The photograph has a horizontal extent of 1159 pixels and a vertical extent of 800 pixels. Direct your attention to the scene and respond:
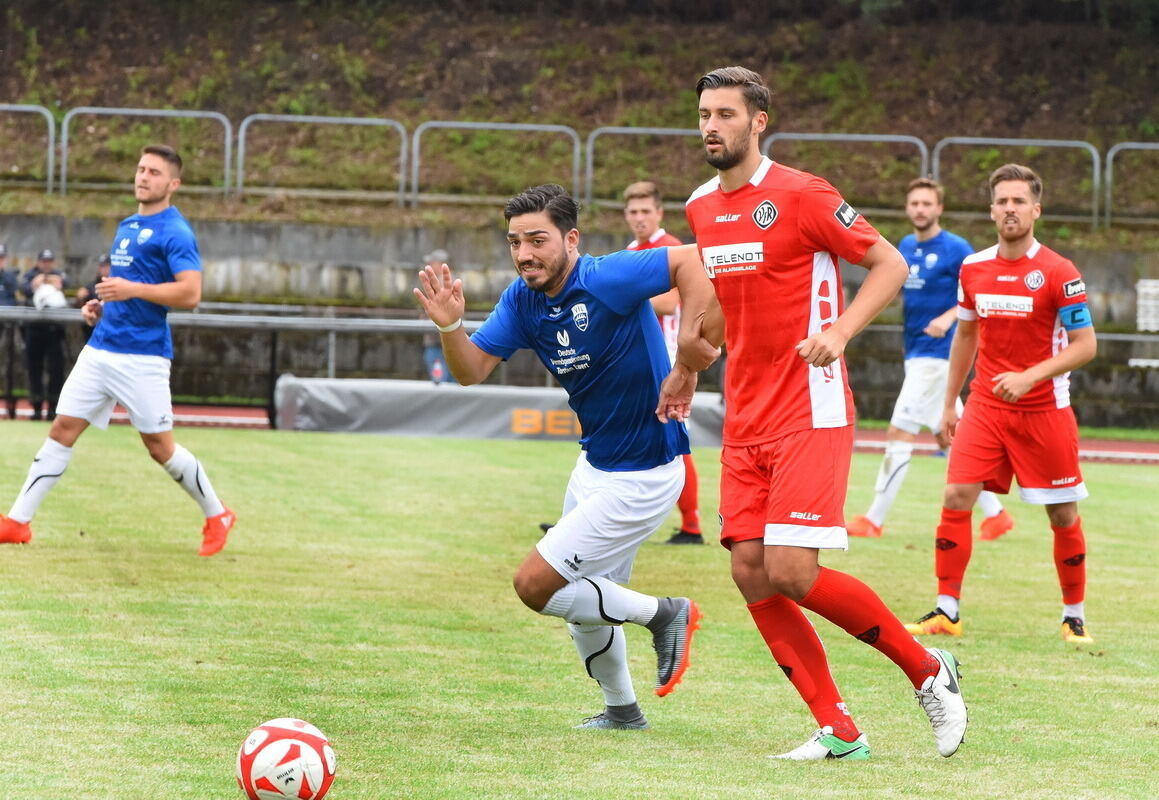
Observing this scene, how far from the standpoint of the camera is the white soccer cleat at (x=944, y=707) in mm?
5312

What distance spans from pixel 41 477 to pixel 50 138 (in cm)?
1564

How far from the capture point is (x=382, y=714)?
5.88 meters

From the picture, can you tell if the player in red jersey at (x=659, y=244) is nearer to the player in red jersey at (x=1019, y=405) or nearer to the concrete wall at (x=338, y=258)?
the player in red jersey at (x=1019, y=405)

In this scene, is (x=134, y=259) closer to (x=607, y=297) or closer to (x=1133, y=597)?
(x=607, y=297)

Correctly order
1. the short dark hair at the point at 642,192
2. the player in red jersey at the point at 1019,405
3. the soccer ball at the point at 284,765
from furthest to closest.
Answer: the short dark hair at the point at 642,192 → the player in red jersey at the point at 1019,405 → the soccer ball at the point at 284,765

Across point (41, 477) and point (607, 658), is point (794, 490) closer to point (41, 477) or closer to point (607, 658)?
point (607, 658)

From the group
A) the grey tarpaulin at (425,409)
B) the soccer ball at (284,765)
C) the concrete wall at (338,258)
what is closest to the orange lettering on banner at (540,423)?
the grey tarpaulin at (425,409)

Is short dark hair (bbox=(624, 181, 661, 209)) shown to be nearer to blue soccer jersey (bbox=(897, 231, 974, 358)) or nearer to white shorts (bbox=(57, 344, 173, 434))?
blue soccer jersey (bbox=(897, 231, 974, 358))

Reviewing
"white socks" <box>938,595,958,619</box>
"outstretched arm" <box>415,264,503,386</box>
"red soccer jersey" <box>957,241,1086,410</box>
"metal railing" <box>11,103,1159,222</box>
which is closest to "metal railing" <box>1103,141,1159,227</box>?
"metal railing" <box>11,103,1159,222</box>

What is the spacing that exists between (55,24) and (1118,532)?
2318 centimetres

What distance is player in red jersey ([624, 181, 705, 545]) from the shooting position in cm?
1007

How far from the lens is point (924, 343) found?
11.9 metres

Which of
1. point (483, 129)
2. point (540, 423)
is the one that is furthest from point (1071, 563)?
point (483, 129)

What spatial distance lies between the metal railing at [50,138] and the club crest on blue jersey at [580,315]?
19.2 metres
